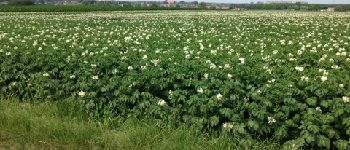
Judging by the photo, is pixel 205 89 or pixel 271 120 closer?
pixel 271 120

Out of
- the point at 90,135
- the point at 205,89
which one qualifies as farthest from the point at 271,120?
the point at 90,135

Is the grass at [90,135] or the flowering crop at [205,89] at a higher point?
the flowering crop at [205,89]

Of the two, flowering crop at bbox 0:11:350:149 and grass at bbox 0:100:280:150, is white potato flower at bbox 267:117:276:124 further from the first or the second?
grass at bbox 0:100:280:150

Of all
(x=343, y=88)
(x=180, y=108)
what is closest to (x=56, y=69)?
(x=180, y=108)

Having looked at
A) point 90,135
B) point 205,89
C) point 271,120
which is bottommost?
point 90,135

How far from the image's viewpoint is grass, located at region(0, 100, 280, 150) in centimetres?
572

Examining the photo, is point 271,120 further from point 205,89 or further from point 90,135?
point 90,135

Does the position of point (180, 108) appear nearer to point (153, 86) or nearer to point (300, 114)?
point (153, 86)

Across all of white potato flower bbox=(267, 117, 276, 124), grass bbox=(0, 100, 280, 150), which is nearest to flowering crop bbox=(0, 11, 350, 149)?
white potato flower bbox=(267, 117, 276, 124)

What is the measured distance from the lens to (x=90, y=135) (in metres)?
6.27

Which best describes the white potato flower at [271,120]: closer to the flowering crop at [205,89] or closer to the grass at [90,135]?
the flowering crop at [205,89]

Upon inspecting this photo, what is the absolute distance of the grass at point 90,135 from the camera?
5719 millimetres

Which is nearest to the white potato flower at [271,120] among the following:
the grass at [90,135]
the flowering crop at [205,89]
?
the flowering crop at [205,89]

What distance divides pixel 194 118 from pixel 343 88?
7.06 ft
